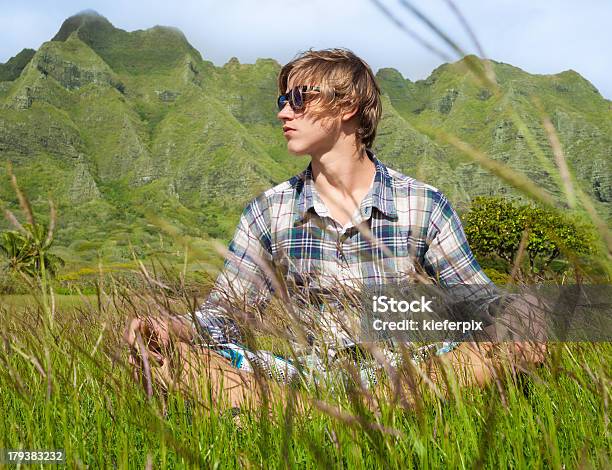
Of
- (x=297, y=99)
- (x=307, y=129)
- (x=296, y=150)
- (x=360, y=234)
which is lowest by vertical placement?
(x=360, y=234)

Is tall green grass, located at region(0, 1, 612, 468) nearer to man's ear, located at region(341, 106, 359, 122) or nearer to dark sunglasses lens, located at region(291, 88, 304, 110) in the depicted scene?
dark sunglasses lens, located at region(291, 88, 304, 110)

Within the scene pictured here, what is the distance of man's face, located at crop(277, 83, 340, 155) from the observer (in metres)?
2.88

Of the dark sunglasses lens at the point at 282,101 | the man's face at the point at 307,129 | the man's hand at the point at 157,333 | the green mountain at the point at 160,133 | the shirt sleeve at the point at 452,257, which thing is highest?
the green mountain at the point at 160,133

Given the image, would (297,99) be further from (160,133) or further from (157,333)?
(160,133)

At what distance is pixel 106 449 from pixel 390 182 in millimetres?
2020

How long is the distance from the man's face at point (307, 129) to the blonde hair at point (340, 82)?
37mm

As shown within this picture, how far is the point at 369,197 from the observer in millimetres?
2938

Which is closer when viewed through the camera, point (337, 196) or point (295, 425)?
point (295, 425)

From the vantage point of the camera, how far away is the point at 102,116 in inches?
4993

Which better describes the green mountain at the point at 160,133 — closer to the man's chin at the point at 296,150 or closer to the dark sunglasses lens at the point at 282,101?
the dark sunglasses lens at the point at 282,101

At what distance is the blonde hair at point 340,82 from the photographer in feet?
9.78

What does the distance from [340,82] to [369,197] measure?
57 cm

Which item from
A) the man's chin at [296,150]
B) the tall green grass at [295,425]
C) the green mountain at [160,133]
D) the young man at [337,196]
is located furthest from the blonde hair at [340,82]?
the green mountain at [160,133]

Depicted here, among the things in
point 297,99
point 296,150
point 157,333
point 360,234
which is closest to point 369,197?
point 360,234
